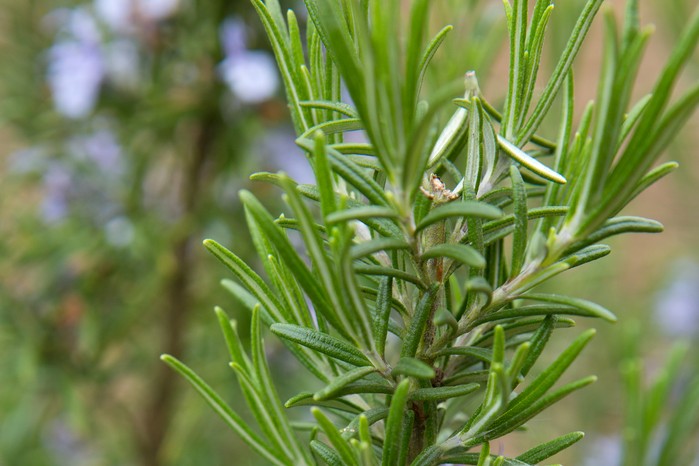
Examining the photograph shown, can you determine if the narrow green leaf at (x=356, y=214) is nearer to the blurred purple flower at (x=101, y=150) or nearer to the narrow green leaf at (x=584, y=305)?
the narrow green leaf at (x=584, y=305)

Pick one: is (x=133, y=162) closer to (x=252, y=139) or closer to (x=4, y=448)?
(x=252, y=139)

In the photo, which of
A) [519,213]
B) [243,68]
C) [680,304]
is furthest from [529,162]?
[680,304]

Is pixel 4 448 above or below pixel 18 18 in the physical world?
below

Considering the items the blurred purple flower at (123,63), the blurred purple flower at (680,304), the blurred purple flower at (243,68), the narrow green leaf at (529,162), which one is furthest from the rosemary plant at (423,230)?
the blurred purple flower at (680,304)

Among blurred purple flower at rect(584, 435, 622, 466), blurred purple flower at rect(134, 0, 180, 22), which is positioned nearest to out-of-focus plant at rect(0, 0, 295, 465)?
blurred purple flower at rect(134, 0, 180, 22)

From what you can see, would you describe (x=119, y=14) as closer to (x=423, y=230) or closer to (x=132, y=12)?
(x=132, y=12)

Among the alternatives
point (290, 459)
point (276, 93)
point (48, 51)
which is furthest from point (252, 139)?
point (290, 459)

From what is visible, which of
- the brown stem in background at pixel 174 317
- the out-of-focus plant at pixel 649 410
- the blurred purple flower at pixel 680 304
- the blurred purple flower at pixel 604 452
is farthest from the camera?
the blurred purple flower at pixel 680 304
